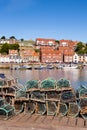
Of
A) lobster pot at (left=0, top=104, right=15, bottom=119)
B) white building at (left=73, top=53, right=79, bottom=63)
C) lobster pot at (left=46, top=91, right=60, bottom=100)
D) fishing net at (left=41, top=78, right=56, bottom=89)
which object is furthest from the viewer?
white building at (left=73, top=53, right=79, bottom=63)

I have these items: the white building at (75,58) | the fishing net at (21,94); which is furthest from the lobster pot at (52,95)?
the white building at (75,58)

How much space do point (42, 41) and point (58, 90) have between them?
502ft

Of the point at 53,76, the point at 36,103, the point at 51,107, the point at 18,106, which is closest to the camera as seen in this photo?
the point at 51,107

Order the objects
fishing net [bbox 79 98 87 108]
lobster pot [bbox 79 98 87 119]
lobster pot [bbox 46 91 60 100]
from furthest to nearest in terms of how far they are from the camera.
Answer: lobster pot [bbox 46 91 60 100], fishing net [bbox 79 98 87 108], lobster pot [bbox 79 98 87 119]

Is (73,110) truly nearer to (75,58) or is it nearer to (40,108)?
(40,108)

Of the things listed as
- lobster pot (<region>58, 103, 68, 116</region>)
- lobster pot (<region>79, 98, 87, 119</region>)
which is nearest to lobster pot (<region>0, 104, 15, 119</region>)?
lobster pot (<region>58, 103, 68, 116</region>)

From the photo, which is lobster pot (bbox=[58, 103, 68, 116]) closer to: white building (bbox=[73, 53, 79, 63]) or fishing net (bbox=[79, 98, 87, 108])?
fishing net (bbox=[79, 98, 87, 108])

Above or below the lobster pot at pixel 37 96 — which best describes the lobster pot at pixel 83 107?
below

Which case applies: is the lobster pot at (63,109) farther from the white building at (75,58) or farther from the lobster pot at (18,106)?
the white building at (75,58)

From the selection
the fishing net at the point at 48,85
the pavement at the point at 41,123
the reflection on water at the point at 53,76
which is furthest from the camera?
the reflection on water at the point at 53,76

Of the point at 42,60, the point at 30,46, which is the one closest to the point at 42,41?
the point at 30,46

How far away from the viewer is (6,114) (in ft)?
25.6

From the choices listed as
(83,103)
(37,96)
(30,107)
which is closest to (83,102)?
(83,103)

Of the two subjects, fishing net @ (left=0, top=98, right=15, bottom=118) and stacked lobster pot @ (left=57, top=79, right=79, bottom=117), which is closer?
fishing net @ (left=0, top=98, right=15, bottom=118)
